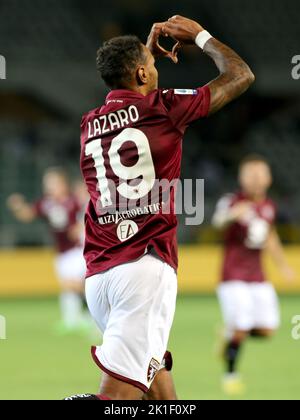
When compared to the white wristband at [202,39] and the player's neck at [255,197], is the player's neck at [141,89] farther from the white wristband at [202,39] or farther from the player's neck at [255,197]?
the player's neck at [255,197]

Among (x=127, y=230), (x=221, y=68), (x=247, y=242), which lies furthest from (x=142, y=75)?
(x=247, y=242)

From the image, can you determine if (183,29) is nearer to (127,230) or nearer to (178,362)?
(127,230)

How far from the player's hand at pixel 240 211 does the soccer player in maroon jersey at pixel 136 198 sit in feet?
13.9

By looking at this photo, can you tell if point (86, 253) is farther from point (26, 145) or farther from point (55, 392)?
point (26, 145)

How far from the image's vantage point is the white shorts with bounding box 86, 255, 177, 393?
4.60 m

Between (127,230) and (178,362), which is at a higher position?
(127,230)

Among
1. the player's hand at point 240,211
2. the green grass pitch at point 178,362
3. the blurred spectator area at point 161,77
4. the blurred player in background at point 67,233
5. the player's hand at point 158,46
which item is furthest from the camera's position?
the blurred spectator area at point 161,77

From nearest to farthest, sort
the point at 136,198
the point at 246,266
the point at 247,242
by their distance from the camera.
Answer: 1. the point at 136,198
2. the point at 246,266
3. the point at 247,242

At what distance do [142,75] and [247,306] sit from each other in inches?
189

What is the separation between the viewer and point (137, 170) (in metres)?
4.75

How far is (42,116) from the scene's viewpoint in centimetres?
2627

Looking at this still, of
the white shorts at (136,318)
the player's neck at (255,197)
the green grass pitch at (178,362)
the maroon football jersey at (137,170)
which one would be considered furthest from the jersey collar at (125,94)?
the player's neck at (255,197)

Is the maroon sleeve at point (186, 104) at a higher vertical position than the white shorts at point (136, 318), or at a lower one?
higher

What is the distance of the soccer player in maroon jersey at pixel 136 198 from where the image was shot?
15.2ft
